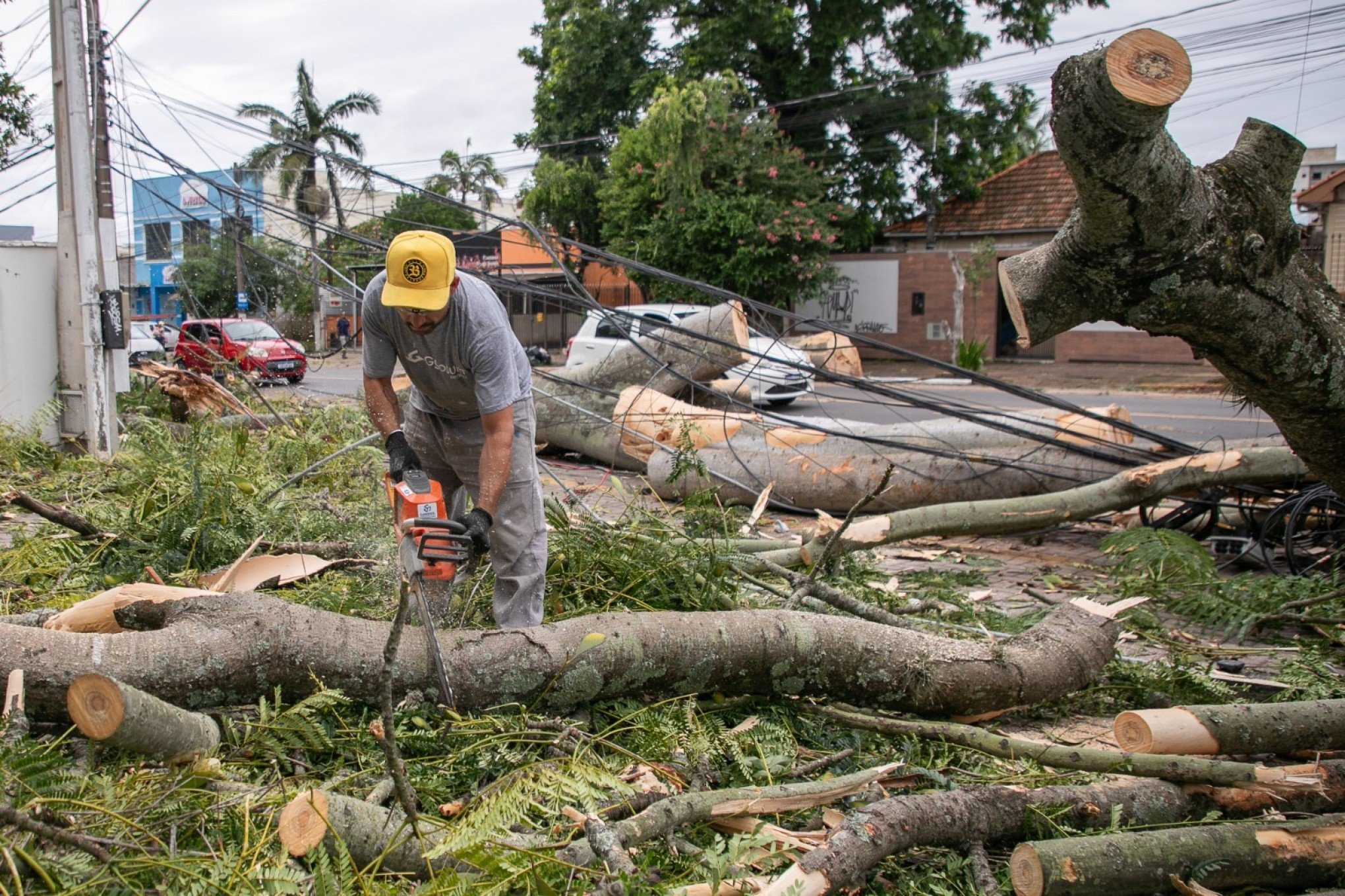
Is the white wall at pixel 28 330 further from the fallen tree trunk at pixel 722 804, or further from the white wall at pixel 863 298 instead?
the white wall at pixel 863 298

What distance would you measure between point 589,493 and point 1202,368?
1764 centimetres

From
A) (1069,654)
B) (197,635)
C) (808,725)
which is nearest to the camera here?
(197,635)

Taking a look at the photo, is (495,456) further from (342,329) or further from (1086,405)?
(342,329)

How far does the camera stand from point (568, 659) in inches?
122

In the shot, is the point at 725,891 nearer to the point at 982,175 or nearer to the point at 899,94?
the point at 899,94

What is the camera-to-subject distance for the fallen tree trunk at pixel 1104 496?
18.8 feet

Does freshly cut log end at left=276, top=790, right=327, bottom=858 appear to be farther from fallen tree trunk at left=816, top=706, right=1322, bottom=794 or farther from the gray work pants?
fallen tree trunk at left=816, top=706, right=1322, bottom=794

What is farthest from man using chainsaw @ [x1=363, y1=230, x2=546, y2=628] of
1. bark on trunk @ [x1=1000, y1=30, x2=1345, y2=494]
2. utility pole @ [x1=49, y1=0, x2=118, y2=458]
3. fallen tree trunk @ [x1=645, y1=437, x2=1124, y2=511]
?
utility pole @ [x1=49, y1=0, x2=118, y2=458]

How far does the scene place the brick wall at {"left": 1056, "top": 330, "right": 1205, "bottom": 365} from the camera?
824 inches

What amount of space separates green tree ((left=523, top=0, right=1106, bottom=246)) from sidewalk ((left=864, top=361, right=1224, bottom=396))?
12.2ft

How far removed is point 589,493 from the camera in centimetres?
735

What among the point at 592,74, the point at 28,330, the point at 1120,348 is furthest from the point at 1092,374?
the point at 28,330

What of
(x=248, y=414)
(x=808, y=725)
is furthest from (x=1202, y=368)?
(x=808, y=725)

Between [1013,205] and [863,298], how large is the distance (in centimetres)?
408
